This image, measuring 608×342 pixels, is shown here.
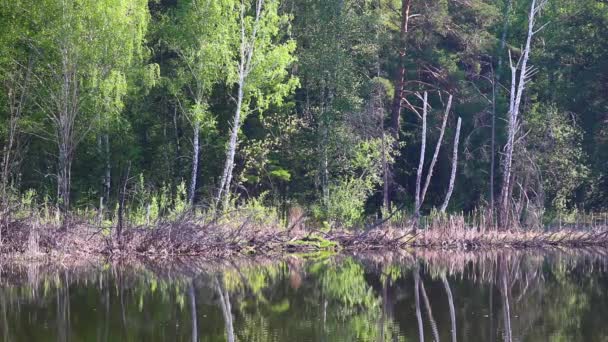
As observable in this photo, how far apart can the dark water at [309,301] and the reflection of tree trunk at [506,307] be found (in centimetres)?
2

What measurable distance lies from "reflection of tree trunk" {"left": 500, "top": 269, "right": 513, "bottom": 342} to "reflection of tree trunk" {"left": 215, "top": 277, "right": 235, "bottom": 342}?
12.6 feet

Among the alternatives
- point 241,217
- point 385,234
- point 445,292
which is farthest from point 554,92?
point 445,292

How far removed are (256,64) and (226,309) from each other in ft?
49.4

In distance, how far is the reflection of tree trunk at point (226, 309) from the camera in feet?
39.7

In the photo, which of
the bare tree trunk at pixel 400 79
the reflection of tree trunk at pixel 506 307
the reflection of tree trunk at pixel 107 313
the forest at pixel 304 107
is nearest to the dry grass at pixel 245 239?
the forest at pixel 304 107

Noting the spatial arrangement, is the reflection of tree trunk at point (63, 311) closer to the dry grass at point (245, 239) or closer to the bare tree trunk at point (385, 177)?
the dry grass at point (245, 239)

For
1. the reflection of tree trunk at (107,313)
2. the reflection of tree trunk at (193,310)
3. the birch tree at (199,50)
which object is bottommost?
the reflection of tree trunk at (107,313)

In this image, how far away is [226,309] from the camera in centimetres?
1428

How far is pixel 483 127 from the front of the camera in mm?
32906

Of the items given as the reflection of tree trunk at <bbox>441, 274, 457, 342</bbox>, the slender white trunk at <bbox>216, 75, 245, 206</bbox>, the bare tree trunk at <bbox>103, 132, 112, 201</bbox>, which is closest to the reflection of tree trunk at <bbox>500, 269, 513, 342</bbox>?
the reflection of tree trunk at <bbox>441, 274, 457, 342</bbox>

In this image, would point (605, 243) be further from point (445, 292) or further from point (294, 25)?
point (294, 25)

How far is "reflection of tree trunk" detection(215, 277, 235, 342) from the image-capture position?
12090 mm

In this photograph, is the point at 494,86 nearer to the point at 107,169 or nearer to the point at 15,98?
the point at 107,169

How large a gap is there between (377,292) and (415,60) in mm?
17059
